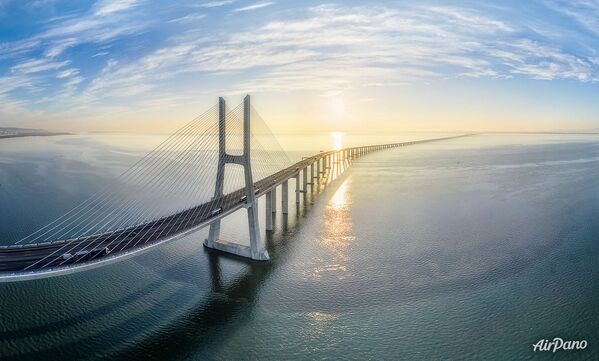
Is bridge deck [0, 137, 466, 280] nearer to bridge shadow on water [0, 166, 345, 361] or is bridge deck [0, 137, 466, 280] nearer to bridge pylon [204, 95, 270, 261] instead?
bridge pylon [204, 95, 270, 261]

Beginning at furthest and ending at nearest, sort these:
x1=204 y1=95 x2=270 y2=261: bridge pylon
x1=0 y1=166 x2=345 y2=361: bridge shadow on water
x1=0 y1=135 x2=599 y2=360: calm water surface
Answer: x1=204 y1=95 x2=270 y2=261: bridge pylon
x1=0 y1=135 x2=599 y2=360: calm water surface
x1=0 y1=166 x2=345 y2=361: bridge shadow on water

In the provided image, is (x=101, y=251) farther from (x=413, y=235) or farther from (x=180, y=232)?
(x=413, y=235)

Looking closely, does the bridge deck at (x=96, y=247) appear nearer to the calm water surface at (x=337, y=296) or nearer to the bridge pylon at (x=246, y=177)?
the bridge pylon at (x=246, y=177)

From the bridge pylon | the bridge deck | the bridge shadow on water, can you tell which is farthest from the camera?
the bridge pylon

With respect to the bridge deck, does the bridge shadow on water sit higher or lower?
lower

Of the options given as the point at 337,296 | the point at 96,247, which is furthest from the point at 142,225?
the point at 337,296

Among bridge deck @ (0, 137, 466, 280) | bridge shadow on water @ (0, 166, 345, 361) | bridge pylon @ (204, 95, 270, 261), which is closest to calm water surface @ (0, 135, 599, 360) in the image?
bridge shadow on water @ (0, 166, 345, 361)

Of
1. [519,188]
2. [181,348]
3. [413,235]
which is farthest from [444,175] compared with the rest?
[181,348]
